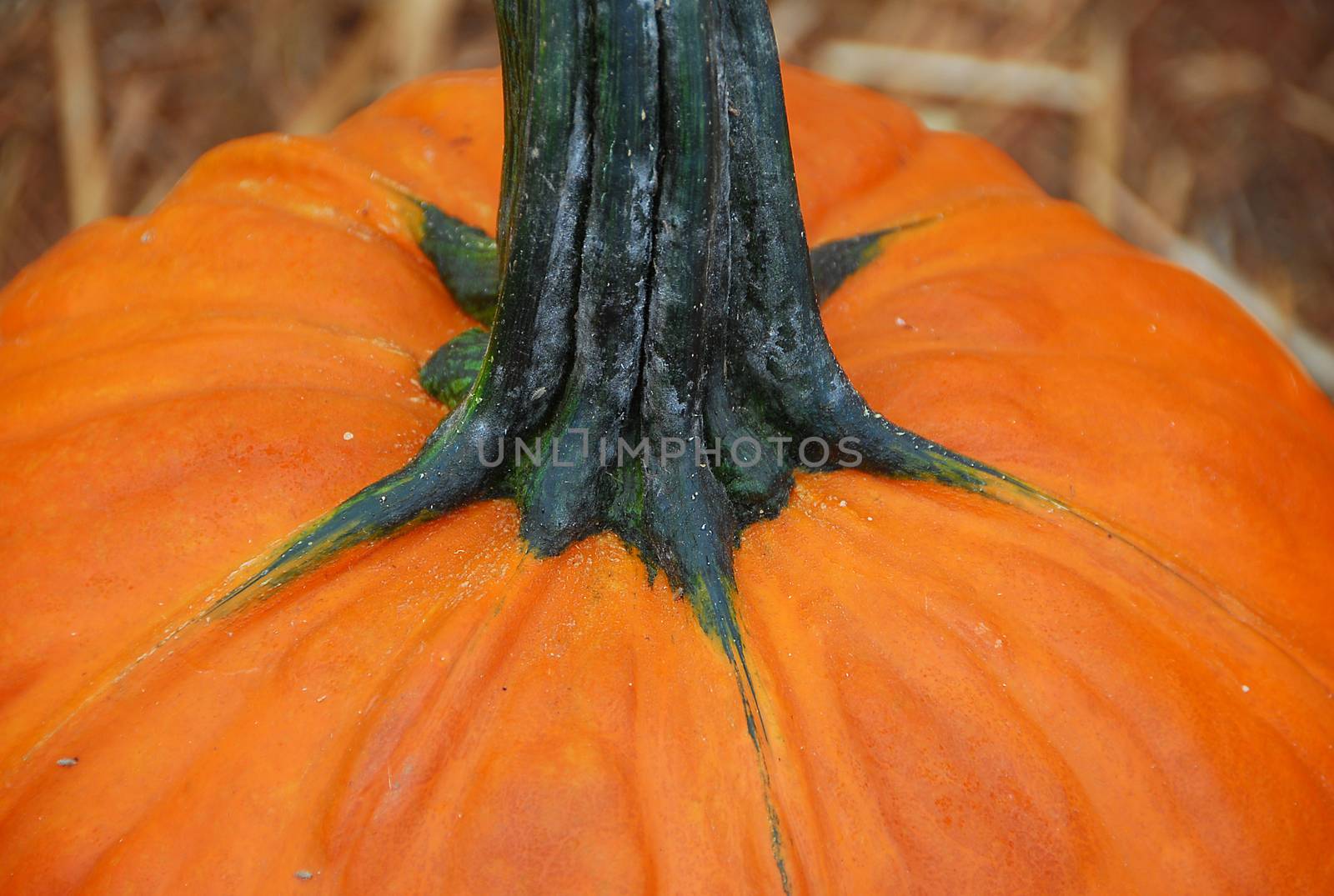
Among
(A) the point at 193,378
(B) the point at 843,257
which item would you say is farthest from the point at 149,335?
(B) the point at 843,257

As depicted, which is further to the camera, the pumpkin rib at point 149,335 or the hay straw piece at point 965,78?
the hay straw piece at point 965,78

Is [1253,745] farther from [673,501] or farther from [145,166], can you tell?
[145,166]

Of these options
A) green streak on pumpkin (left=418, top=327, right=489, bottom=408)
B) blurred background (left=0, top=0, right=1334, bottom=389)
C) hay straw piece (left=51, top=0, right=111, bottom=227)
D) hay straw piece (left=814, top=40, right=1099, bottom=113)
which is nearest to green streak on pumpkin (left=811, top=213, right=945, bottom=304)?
green streak on pumpkin (left=418, top=327, right=489, bottom=408)

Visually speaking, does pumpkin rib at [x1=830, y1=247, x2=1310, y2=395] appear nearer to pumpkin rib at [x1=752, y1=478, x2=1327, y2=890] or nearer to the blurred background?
pumpkin rib at [x1=752, y1=478, x2=1327, y2=890]

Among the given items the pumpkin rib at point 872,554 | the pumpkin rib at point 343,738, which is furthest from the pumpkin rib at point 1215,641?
the pumpkin rib at point 343,738

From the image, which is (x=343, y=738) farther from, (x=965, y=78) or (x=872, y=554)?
(x=965, y=78)

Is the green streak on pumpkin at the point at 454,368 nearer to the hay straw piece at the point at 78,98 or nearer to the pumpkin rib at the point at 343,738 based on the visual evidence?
the pumpkin rib at the point at 343,738

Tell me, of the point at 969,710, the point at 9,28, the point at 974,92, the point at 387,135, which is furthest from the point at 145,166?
the point at 969,710
